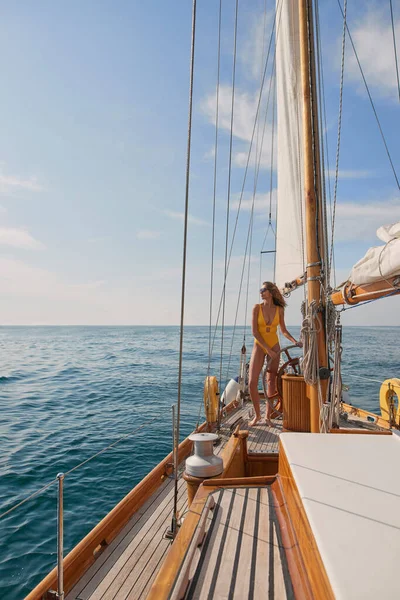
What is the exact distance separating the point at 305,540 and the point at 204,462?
153 cm

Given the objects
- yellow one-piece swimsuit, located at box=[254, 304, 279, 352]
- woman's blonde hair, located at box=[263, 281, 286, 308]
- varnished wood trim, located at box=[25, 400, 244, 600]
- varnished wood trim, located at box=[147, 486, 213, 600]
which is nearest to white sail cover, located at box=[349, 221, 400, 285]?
woman's blonde hair, located at box=[263, 281, 286, 308]

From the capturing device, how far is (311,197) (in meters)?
4.08

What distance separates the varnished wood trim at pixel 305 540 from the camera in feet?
4.25

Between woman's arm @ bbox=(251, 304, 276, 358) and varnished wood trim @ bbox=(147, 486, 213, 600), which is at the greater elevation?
woman's arm @ bbox=(251, 304, 276, 358)

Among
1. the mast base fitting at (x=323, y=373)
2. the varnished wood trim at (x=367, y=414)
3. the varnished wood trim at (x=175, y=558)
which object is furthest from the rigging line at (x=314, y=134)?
the varnished wood trim at (x=367, y=414)

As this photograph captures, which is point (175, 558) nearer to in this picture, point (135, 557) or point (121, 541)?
point (135, 557)

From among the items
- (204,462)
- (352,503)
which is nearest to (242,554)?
(352,503)

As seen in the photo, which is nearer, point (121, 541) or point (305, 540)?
point (305, 540)

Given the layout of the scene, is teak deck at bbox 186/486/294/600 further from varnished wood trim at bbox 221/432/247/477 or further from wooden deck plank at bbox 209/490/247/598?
varnished wood trim at bbox 221/432/247/477

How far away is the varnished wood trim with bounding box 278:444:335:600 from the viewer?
51.0 inches

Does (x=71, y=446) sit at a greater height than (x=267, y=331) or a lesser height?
lesser

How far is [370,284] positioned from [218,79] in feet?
11.4

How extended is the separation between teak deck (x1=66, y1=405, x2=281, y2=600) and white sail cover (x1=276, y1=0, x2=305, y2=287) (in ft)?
12.9

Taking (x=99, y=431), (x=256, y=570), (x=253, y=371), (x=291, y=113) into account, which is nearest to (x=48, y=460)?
(x=99, y=431)
